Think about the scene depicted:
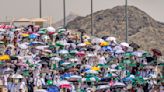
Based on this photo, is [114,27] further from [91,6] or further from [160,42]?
[91,6]

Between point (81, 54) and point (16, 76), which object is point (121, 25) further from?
point (16, 76)

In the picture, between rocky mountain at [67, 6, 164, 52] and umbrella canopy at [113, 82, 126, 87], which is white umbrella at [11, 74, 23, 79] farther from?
rocky mountain at [67, 6, 164, 52]

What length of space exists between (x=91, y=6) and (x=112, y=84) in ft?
70.0

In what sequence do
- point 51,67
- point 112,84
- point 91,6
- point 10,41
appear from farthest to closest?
point 91,6, point 10,41, point 51,67, point 112,84

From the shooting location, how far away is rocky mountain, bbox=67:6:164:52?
2942 inches

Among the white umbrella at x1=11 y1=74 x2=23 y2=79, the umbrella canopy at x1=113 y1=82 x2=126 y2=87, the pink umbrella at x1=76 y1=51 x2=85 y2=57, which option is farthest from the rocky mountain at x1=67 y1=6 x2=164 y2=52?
the white umbrella at x1=11 y1=74 x2=23 y2=79

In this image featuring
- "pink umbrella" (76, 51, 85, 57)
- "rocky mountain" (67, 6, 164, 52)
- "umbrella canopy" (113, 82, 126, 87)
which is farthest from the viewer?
"rocky mountain" (67, 6, 164, 52)

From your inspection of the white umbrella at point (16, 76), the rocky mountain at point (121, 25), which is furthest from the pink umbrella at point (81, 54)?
the rocky mountain at point (121, 25)

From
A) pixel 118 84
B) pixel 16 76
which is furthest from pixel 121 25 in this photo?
pixel 16 76

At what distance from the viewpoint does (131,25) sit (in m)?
85.3

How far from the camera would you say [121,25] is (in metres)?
84.2

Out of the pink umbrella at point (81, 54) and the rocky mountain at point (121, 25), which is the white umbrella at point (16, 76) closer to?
the pink umbrella at point (81, 54)

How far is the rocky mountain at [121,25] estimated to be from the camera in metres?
74.7

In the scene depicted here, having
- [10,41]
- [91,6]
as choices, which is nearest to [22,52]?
[10,41]
